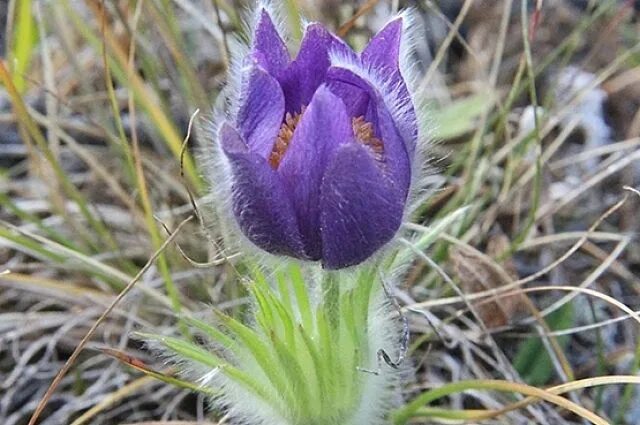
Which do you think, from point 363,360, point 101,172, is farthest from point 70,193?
point 363,360

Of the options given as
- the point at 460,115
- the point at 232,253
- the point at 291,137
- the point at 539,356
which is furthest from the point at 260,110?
the point at 460,115

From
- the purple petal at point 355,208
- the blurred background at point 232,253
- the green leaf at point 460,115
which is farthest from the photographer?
the green leaf at point 460,115

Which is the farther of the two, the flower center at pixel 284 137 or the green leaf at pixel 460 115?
the green leaf at pixel 460 115

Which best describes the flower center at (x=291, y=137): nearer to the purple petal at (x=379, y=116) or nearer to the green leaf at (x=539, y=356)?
the purple petal at (x=379, y=116)

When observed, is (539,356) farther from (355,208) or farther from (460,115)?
(355,208)

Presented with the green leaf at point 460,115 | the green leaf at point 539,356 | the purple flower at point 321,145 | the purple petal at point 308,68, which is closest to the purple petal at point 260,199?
the purple flower at point 321,145

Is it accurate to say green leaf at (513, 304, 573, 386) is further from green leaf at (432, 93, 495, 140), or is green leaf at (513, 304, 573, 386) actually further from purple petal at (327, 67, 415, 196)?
purple petal at (327, 67, 415, 196)

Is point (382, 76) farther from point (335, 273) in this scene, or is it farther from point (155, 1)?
point (155, 1)

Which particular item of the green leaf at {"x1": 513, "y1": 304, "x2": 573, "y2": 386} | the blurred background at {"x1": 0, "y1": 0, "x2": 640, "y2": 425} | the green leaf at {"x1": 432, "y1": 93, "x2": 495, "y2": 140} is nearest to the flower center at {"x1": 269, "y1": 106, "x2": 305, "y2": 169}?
the blurred background at {"x1": 0, "y1": 0, "x2": 640, "y2": 425}
